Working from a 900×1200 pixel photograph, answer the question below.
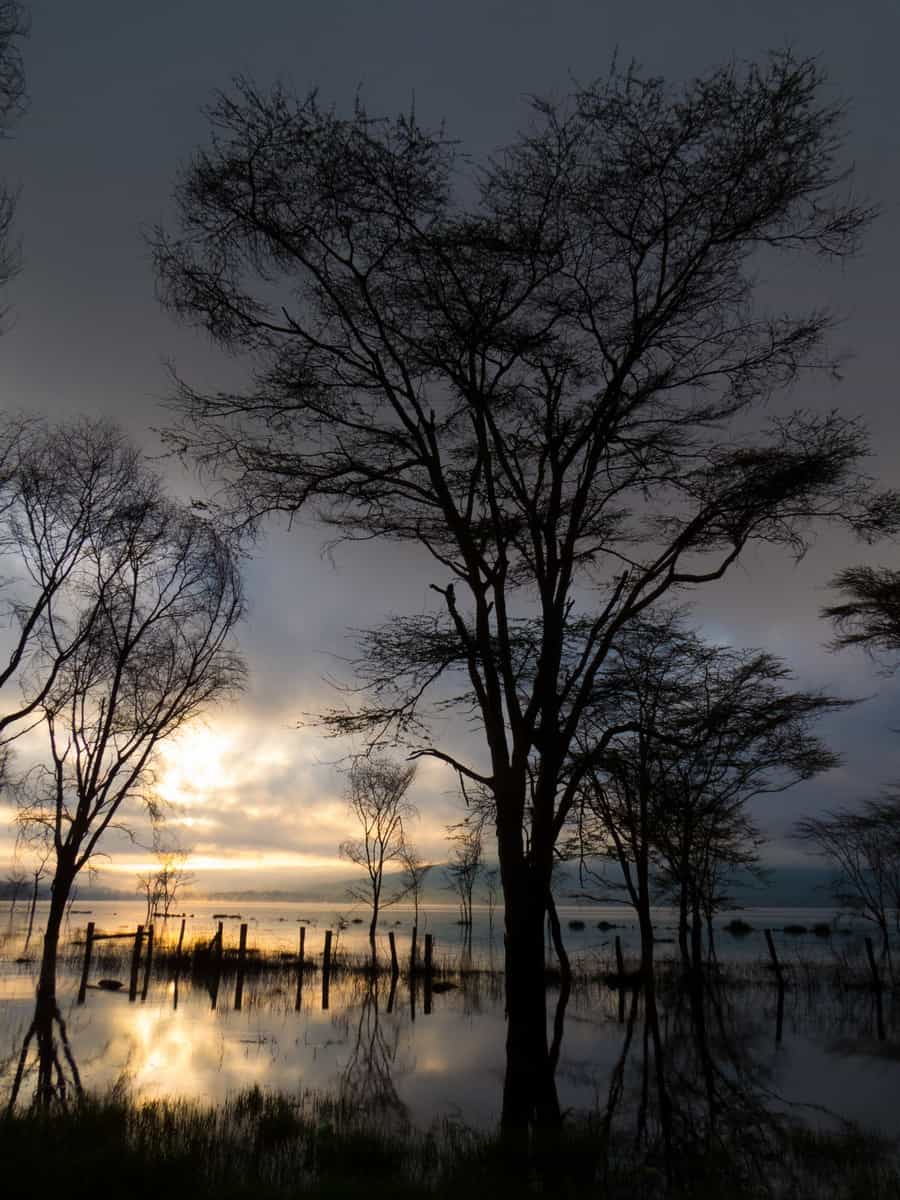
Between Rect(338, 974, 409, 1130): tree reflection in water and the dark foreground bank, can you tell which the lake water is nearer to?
Rect(338, 974, 409, 1130): tree reflection in water

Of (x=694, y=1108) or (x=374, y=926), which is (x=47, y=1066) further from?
(x=374, y=926)

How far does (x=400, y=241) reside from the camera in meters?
8.13

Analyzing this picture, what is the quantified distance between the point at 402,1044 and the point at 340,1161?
1044cm

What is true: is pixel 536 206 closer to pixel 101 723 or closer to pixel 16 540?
pixel 16 540

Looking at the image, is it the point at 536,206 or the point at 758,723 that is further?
the point at 758,723

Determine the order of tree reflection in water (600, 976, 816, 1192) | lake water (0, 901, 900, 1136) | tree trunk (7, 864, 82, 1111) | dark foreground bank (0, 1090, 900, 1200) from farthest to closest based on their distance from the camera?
lake water (0, 901, 900, 1136) → tree trunk (7, 864, 82, 1111) → tree reflection in water (600, 976, 816, 1192) → dark foreground bank (0, 1090, 900, 1200)

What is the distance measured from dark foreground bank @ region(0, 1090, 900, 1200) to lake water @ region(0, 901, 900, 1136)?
6.96 feet

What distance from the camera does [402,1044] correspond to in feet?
52.3

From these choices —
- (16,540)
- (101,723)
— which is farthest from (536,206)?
(101,723)

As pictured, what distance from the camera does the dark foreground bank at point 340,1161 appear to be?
17.3ft

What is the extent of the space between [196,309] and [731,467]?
17.6ft

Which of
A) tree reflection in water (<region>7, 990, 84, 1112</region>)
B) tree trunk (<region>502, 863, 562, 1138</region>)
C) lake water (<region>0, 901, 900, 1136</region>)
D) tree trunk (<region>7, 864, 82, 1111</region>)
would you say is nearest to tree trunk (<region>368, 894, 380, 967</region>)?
lake water (<region>0, 901, 900, 1136</region>)

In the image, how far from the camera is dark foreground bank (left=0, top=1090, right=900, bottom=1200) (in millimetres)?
5273

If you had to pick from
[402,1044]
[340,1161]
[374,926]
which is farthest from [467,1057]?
[374,926]
